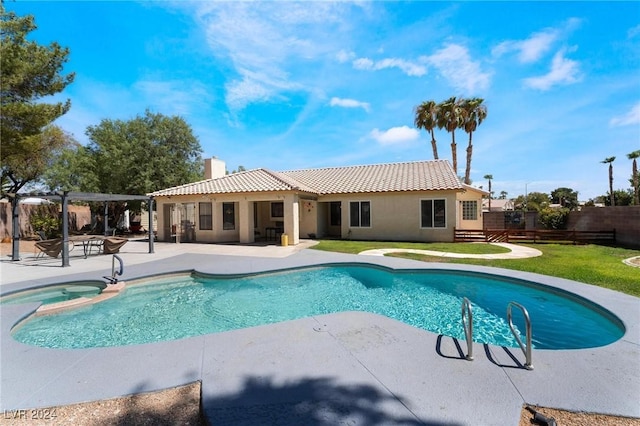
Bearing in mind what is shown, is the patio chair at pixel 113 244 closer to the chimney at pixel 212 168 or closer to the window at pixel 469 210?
the chimney at pixel 212 168

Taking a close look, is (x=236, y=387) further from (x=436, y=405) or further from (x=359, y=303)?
(x=359, y=303)

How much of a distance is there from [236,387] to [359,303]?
5210 millimetres

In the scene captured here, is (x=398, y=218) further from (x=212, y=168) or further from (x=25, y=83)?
(x=25, y=83)

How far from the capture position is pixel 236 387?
3.72m

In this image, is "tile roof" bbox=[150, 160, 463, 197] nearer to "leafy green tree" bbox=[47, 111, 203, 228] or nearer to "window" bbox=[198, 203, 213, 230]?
"window" bbox=[198, 203, 213, 230]

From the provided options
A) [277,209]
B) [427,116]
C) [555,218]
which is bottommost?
[555,218]

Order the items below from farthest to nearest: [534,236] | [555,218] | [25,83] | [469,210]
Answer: [469,210] → [555,218] → [534,236] → [25,83]

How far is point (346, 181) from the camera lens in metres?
23.4

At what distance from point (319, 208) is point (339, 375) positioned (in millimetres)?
18849

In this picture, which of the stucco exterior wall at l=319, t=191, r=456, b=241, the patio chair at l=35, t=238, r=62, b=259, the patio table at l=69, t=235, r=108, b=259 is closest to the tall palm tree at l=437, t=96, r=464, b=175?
the stucco exterior wall at l=319, t=191, r=456, b=241

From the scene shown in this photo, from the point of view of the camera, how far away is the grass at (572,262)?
9.03 meters

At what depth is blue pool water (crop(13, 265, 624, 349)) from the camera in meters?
6.34

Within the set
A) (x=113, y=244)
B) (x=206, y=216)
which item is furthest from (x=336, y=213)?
(x=113, y=244)

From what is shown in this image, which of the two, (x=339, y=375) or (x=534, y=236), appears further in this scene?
(x=534, y=236)
